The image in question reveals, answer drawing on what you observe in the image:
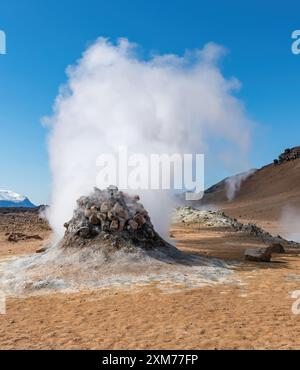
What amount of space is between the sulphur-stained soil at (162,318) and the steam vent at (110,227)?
7.64ft

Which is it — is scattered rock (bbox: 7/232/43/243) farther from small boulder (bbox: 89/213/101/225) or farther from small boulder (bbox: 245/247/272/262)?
small boulder (bbox: 245/247/272/262)

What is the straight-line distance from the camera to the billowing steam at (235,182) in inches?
3158

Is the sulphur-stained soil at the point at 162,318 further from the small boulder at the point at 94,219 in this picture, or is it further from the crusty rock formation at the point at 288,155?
the crusty rock formation at the point at 288,155

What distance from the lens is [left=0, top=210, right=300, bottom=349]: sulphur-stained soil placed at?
6.37 meters

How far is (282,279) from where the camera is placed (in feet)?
34.2

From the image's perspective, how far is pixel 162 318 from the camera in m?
7.51

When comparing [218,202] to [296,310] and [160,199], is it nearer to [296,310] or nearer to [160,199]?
[160,199]

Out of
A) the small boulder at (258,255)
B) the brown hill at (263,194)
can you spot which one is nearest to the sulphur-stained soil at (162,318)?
the small boulder at (258,255)

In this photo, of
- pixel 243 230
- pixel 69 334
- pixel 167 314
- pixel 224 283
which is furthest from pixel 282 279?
pixel 243 230

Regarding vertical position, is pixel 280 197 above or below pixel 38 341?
above

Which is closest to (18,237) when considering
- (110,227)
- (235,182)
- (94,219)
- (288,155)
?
(94,219)

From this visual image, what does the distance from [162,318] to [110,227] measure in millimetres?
4828

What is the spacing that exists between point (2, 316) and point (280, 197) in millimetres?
60038

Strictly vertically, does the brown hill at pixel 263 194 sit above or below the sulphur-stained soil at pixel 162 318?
above
